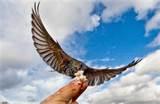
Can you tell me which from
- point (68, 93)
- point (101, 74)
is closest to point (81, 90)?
point (68, 93)

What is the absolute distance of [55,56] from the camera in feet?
26.2

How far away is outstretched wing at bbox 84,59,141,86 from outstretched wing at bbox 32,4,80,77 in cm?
57

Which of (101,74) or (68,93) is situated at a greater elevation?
(101,74)

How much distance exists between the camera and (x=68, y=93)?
4.39m

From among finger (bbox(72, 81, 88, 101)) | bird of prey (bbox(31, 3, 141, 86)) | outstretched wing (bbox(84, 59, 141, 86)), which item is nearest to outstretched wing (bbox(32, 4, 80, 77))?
bird of prey (bbox(31, 3, 141, 86))

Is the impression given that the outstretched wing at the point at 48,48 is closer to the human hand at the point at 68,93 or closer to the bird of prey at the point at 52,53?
the bird of prey at the point at 52,53

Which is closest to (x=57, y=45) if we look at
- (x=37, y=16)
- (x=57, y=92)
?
(x=37, y=16)

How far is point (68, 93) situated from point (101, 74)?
479cm

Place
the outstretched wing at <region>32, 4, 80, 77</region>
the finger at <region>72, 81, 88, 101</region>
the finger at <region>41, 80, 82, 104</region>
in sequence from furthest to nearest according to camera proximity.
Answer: the outstretched wing at <region>32, 4, 80, 77</region>, the finger at <region>72, 81, 88, 101</region>, the finger at <region>41, 80, 82, 104</region>

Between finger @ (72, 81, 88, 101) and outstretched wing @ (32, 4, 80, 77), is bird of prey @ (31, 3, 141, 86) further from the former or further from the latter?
finger @ (72, 81, 88, 101)

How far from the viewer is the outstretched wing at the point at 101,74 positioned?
8.39 metres

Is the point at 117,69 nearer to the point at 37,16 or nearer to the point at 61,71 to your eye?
the point at 61,71

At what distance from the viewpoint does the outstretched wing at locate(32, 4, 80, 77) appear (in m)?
7.87

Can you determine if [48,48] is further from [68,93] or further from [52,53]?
[68,93]
